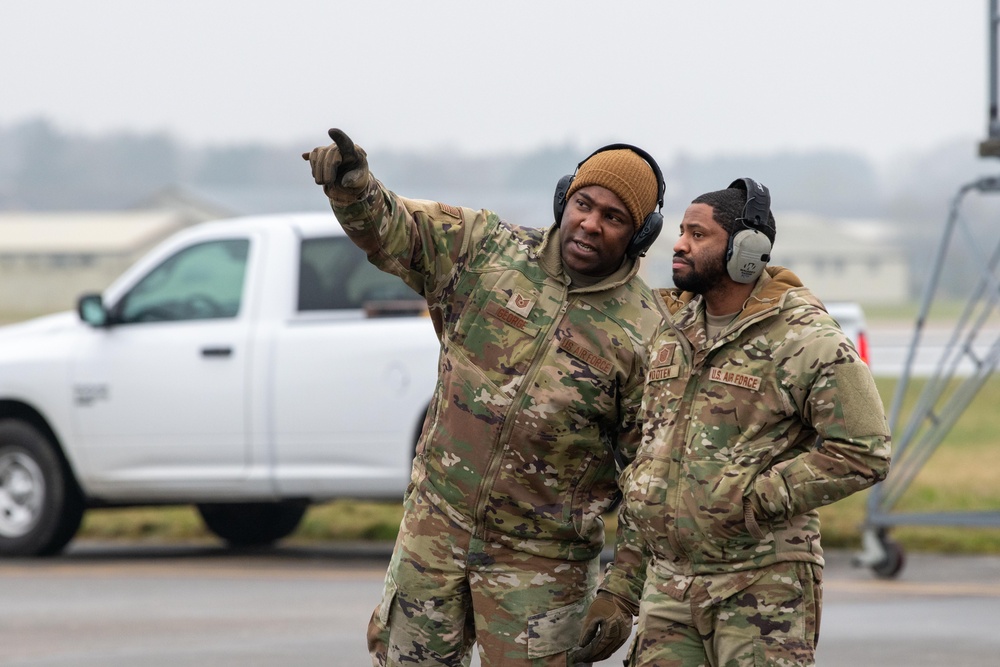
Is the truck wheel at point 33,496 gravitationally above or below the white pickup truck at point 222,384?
below

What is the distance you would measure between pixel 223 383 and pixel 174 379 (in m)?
0.34

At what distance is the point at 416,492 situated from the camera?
4.21 metres

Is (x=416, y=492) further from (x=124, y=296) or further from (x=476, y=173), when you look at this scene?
(x=476, y=173)

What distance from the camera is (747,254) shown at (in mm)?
3938

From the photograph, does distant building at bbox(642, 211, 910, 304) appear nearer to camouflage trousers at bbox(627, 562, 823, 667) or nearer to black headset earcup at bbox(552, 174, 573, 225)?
black headset earcup at bbox(552, 174, 573, 225)

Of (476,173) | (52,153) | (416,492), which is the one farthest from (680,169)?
(416,492)

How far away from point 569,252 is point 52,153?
404 ft

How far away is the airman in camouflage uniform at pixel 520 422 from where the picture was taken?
4.04m

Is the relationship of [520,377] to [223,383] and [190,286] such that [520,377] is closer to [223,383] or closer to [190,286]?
[223,383]

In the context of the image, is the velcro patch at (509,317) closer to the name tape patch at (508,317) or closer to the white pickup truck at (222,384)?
the name tape patch at (508,317)

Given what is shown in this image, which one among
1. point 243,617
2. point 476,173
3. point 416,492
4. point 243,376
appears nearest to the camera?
point 416,492

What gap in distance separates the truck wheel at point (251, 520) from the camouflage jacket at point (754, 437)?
765 centimetres

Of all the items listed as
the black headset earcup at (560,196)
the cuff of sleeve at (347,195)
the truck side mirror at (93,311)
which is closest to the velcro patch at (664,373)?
the black headset earcup at (560,196)

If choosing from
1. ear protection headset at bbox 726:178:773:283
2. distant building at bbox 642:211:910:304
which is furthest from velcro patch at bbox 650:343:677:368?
distant building at bbox 642:211:910:304
